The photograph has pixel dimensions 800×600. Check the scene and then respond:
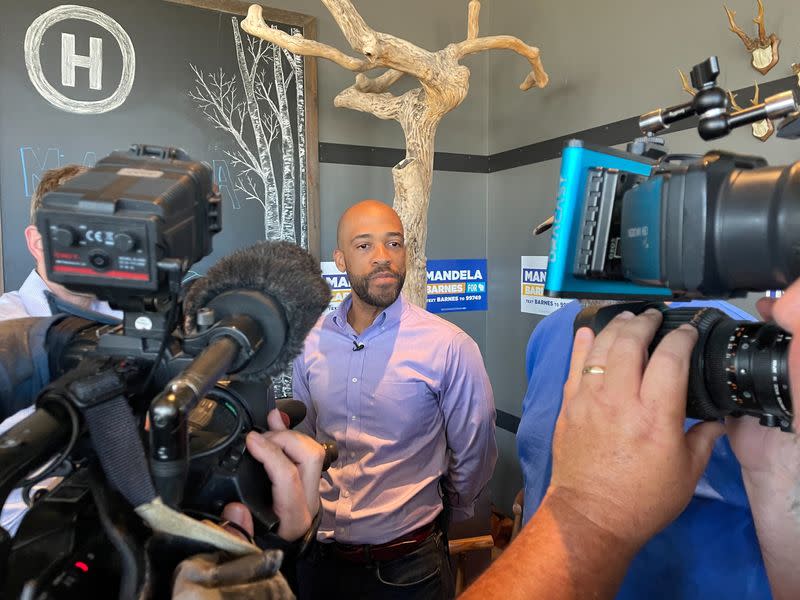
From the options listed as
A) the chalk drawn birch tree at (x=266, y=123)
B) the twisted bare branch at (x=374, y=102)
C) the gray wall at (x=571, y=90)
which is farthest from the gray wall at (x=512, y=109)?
the twisted bare branch at (x=374, y=102)

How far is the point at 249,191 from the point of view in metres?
2.64

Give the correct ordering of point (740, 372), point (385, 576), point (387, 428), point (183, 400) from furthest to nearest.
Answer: point (387, 428), point (385, 576), point (740, 372), point (183, 400)

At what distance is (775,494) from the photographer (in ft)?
1.94

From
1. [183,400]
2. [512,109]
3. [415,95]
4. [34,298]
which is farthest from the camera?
[512,109]

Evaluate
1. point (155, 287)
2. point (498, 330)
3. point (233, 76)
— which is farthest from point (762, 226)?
point (498, 330)

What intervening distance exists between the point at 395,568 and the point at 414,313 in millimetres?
897

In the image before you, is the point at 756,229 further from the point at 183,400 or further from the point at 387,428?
the point at 387,428

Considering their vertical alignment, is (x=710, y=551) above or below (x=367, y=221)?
below

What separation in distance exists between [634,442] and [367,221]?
171 centimetres

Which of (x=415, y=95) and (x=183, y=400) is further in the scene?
(x=415, y=95)

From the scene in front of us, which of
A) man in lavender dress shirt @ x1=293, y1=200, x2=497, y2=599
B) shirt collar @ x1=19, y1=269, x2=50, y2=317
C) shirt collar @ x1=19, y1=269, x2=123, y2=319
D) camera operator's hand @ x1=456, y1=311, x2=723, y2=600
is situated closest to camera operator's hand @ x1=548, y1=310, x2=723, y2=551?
camera operator's hand @ x1=456, y1=311, x2=723, y2=600

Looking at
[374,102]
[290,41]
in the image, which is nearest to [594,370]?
[290,41]

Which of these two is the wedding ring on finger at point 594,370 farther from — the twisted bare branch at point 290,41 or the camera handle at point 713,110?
the twisted bare branch at point 290,41

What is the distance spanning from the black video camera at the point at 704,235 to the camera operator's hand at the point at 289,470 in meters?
0.38
